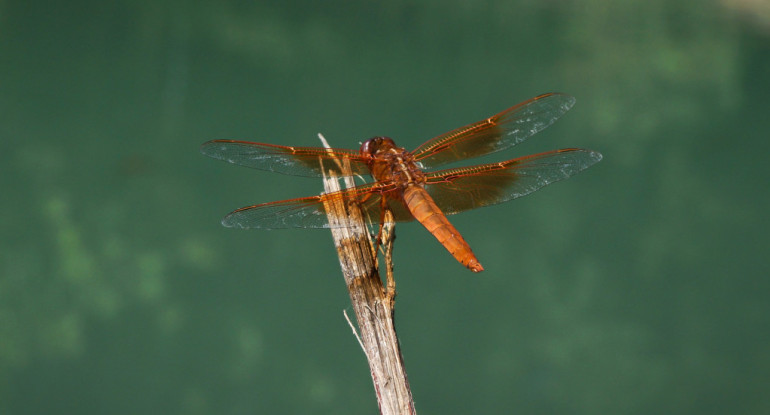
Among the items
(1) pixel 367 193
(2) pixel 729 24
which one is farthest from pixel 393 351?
(2) pixel 729 24

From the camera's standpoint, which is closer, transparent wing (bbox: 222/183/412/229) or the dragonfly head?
transparent wing (bbox: 222/183/412/229)

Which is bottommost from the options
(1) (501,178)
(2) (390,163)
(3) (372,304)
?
(3) (372,304)

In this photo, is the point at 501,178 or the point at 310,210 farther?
the point at 501,178

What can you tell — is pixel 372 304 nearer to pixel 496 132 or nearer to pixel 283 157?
pixel 283 157

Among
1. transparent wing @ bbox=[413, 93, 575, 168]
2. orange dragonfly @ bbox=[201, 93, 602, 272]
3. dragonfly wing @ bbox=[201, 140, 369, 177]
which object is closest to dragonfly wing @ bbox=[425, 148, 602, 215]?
orange dragonfly @ bbox=[201, 93, 602, 272]

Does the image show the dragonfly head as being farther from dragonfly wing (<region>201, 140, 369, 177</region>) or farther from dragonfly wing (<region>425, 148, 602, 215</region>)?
dragonfly wing (<region>425, 148, 602, 215</region>)

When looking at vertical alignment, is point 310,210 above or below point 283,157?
below

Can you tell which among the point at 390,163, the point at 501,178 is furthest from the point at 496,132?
the point at 390,163

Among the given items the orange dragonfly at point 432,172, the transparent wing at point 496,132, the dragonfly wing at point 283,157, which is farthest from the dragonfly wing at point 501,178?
the dragonfly wing at point 283,157

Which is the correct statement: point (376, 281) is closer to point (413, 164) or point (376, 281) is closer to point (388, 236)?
point (388, 236)
